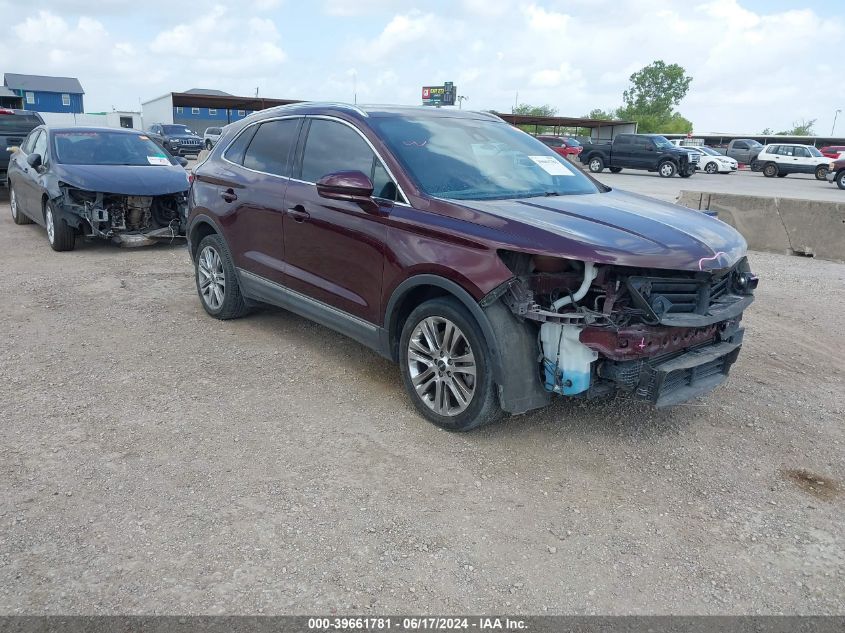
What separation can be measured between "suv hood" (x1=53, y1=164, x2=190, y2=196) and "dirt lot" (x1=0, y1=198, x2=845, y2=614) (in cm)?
361

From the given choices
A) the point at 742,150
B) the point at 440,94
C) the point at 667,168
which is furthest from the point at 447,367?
the point at 440,94

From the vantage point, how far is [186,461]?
3.60 meters

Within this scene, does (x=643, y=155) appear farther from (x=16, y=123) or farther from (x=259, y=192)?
(x=259, y=192)

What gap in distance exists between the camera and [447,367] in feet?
12.7

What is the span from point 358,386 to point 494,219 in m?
1.68

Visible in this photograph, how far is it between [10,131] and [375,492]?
14175 millimetres

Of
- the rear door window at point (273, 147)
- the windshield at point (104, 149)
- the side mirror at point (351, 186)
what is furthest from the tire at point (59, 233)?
the side mirror at point (351, 186)

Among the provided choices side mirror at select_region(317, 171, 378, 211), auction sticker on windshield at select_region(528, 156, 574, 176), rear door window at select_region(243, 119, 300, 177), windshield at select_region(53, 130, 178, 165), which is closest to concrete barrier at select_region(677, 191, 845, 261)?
auction sticker on windshield at select_region(528, 156, 574, 176)

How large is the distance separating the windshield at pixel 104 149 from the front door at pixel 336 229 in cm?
566

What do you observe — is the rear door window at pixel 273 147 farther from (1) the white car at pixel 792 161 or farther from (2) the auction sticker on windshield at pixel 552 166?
(1) the white car at pixel 792 161

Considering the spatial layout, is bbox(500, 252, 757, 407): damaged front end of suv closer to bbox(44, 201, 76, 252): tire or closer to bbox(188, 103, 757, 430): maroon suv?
bbox(188, 103, 757, 430): maroon suv

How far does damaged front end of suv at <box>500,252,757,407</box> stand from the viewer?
11.2 ft

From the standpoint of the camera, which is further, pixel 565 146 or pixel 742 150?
pixel 742 150

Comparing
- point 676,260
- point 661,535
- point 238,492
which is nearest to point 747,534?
point 661,535
